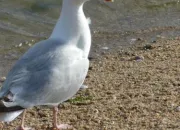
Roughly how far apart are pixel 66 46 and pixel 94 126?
0.82 meters

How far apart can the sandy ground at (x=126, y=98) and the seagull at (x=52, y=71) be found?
37 cm

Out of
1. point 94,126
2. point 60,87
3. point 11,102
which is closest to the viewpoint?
point 11,102

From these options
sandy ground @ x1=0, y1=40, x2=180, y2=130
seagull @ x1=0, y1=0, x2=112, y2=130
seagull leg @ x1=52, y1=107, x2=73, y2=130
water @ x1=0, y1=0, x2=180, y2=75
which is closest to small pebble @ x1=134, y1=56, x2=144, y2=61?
sandy ground @ x1=0, y1=40, x2=180, y2=130

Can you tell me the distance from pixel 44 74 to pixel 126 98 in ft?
5.01

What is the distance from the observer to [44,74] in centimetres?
583

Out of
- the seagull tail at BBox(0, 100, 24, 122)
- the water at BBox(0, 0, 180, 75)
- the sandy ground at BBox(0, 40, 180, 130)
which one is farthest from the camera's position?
the water at BBox(0, 0, 180, 75)

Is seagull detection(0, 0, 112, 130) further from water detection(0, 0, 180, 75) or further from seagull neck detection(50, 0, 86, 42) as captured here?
water detection(0, 0, 180, 75)

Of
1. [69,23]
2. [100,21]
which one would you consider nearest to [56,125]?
[69,23]

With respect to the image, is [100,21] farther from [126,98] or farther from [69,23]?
[69,23]

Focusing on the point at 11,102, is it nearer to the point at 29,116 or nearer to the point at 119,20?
the point at 29,116

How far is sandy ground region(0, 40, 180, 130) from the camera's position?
644cm

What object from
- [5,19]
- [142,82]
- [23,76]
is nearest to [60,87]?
[23,76]

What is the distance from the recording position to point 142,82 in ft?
25.2

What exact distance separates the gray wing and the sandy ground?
2.02 ft
